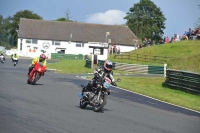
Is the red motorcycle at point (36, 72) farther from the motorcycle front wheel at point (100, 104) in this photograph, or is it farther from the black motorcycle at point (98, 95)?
the motorcycle front wheel at point (100, 104)

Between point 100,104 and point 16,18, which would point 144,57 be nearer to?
point 100,104

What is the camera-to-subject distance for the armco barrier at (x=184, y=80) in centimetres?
2647

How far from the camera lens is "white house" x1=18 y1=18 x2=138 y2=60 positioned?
103 meters

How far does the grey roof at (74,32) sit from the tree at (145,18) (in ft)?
43.8

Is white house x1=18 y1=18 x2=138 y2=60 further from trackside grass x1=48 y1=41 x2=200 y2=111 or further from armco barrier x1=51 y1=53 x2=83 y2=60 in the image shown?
trackside grass x1=48 y1=41 x2=200 y2=111

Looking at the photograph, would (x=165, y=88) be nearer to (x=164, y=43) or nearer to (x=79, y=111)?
(x=79, y=111)

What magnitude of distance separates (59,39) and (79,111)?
89875 millimetres

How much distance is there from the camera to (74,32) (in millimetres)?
105375

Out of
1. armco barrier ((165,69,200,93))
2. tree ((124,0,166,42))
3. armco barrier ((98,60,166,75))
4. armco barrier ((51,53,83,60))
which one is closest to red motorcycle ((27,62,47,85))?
armco barrier ((165,69,200,93))

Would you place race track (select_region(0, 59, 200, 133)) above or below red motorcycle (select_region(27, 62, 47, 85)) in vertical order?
below

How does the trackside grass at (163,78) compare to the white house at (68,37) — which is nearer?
the trackside grass at (163,78)

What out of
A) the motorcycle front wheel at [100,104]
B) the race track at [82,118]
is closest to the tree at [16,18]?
the race track at [82,118]

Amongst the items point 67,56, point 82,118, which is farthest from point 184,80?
point 67,56

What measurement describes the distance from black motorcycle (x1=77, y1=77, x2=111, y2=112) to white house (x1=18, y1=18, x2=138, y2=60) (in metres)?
87.2
